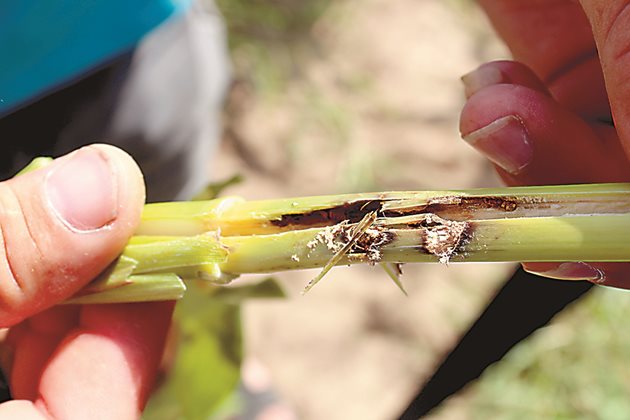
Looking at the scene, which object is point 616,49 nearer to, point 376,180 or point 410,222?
point 410,222

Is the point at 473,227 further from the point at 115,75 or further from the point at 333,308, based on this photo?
the point at 333,308

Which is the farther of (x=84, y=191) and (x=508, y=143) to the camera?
(x=508, y=143)

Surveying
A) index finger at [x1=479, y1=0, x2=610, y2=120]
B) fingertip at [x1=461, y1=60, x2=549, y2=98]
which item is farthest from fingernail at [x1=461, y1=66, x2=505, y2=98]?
index finger at [x1=479, y1=0, x2=610, y2=120]

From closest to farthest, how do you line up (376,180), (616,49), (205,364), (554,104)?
(616,49), (554,104), (205,364), (376,180)

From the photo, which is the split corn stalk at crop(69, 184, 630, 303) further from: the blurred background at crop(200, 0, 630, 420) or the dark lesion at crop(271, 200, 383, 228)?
the blurred background at crop(200, 0, 630, 420)

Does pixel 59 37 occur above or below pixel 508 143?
above

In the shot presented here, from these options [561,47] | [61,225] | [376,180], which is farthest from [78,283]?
[376,180]

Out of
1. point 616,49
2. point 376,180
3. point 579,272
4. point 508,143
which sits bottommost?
point 376,180

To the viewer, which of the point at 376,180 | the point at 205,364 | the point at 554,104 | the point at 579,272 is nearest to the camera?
the point at 579,272
